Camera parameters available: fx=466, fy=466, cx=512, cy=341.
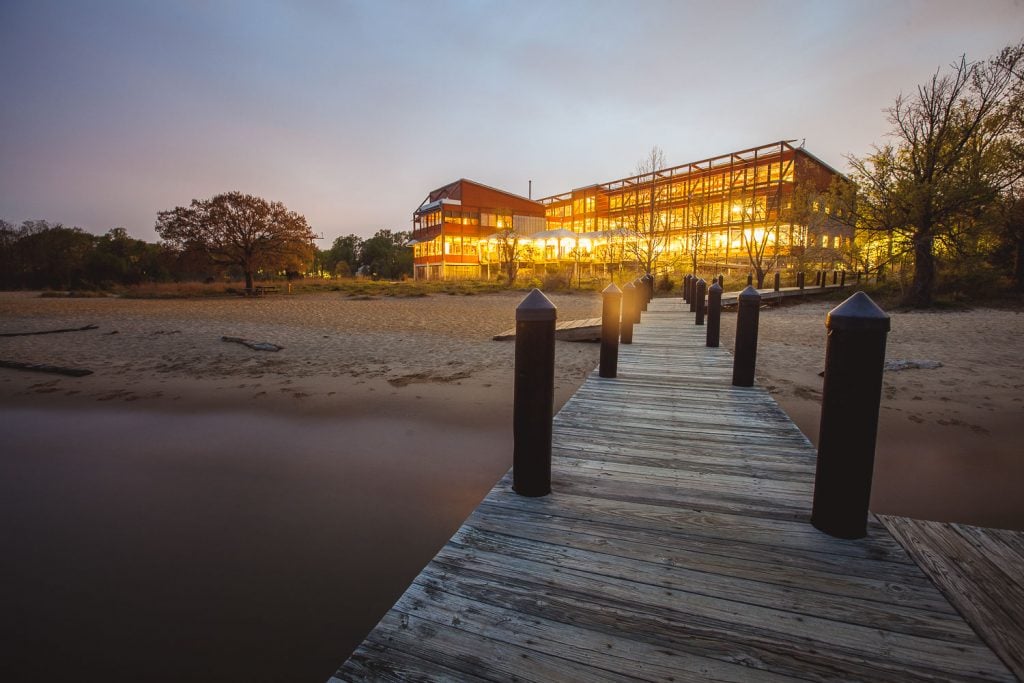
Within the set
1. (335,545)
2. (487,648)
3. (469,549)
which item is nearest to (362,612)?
(335,545)

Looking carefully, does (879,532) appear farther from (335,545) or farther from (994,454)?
(994,454)

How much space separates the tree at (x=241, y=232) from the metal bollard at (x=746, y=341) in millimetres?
31874

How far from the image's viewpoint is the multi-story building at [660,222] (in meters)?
27.6

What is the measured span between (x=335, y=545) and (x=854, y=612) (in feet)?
11.4

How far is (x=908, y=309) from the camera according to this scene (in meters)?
17.5

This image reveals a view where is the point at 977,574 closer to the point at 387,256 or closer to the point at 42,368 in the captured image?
the point at 42,368

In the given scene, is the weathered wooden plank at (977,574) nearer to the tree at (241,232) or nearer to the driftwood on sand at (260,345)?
the driftwood on sand at (260,345)

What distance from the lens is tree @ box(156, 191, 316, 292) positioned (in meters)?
30.1

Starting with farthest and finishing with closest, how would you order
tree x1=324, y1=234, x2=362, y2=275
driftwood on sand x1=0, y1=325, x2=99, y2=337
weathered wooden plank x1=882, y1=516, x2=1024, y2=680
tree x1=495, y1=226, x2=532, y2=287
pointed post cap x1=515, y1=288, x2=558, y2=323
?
tree x1=324, y1=234, x2=362, y2=275 → tree x1=495, y1=226, x2=532, y2=287 → driftwood on sand x1=0, y1=325, x2=99, y2=337 → pointed post cap x1=515, y1=288, x2=558, y2=323 → weathered wooden plank x1=882, y1=516, x2=1024, y2=680

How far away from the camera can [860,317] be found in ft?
7.57

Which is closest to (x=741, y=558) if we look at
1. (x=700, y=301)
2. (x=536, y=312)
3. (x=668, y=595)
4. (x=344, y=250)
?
(x=668, y=595)

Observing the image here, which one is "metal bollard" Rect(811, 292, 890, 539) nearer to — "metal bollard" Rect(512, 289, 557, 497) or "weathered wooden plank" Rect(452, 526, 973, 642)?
"weathered wooden plank" Rect(452, 526, 973, 642)

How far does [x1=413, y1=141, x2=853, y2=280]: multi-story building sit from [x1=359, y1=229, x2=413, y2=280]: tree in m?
13.9

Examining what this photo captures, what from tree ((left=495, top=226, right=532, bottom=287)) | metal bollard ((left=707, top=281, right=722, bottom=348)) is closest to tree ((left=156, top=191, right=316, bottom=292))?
tree ((left=495, top=226, right=532, bottom=287))
